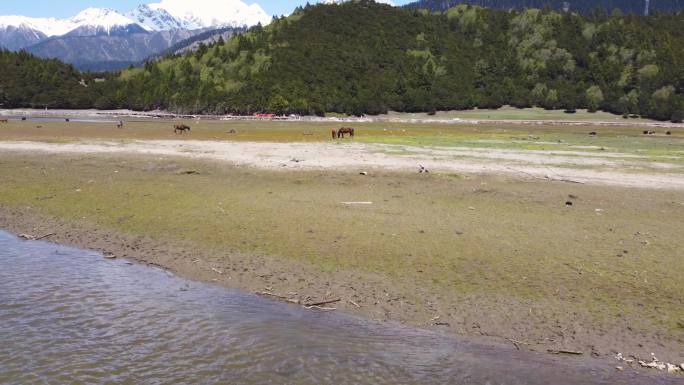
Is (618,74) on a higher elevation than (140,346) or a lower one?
higher

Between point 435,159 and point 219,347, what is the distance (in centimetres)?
2674

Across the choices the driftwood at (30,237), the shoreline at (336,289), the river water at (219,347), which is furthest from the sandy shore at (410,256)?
the river water at (219,347)

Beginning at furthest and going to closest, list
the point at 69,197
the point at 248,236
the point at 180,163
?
the point at 180,163 → the point at 69,197 → the point at 248,236

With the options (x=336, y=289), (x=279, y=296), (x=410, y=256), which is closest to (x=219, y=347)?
(x=279, y=296)

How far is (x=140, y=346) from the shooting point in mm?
8281

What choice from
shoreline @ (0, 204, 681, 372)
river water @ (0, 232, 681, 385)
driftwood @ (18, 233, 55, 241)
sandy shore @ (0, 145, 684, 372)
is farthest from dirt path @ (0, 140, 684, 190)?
river water @ (0, 232, 681, 385)

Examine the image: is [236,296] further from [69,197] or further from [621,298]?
[69,197]

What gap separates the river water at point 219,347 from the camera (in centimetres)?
750

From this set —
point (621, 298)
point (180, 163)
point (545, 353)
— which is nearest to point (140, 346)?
point (545, 353)

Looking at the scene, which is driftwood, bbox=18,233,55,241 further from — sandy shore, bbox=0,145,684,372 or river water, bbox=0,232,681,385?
river water, bbox=0,232,681,385

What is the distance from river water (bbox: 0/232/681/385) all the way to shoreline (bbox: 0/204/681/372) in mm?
360

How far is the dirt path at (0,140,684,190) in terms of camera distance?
88.2 feet

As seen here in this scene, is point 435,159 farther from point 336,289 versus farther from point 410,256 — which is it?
point 336,289

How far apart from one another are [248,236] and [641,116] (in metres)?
159
